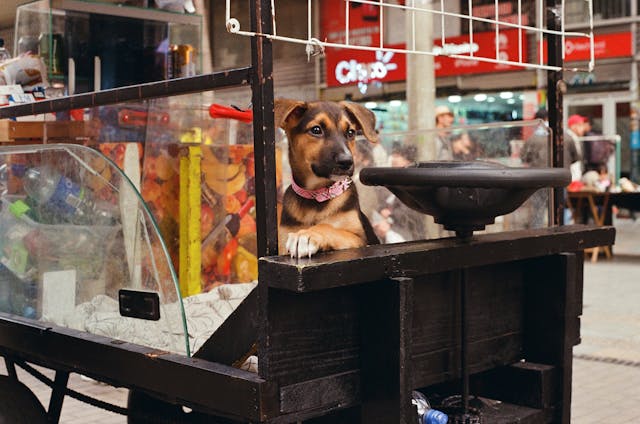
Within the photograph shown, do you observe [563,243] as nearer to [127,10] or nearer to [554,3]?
[554,3]

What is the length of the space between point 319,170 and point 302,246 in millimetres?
948

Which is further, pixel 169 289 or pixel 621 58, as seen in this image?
pixel 621 58

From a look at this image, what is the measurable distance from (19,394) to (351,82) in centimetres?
1757

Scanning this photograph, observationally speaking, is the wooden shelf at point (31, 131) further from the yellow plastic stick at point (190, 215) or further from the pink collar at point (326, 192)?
the pink collar at point (326, 192)

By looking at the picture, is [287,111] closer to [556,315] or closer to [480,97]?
[556,315]

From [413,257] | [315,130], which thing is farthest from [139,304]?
[315,130]

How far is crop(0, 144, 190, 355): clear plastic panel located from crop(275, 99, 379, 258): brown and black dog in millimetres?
659

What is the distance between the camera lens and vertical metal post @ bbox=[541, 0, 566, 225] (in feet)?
9.18

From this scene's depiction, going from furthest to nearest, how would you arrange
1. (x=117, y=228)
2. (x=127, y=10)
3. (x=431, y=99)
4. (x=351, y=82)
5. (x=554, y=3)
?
(x=351, y=82)
(x=431, y=99)
(x=127, y=10)
(x=554, y=3)
(x=117, y=228)

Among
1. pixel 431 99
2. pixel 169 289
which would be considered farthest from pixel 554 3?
pixel 431 99

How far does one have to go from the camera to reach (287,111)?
2857mm

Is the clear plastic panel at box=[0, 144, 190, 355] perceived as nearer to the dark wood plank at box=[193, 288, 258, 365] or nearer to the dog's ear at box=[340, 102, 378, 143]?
the dark wood plank at box=[193, 288, 258, 365]

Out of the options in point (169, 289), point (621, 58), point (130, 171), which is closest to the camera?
point (169, 289)

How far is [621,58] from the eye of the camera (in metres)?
16.7
